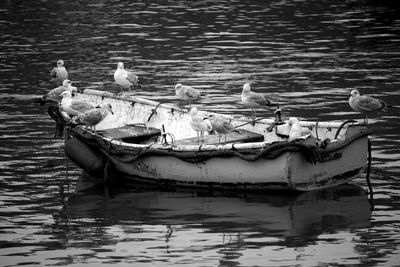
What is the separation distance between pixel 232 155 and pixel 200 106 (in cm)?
789

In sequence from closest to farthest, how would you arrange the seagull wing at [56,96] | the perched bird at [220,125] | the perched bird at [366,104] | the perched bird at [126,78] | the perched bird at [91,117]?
1. the perched bird at [220,125]
2. the perched bird at [91,117]
3. the perched bird at [366,104]
4. the seagull wing at [56,96]
5. the perched bird at [126,78]

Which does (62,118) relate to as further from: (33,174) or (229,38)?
(229,38)

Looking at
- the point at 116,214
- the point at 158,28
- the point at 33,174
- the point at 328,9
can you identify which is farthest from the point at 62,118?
the point at 328,9

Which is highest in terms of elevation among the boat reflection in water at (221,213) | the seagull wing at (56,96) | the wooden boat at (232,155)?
the seagull wing at (56,96)

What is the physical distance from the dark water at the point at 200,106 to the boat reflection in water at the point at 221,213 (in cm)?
3

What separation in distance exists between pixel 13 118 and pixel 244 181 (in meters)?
8.96

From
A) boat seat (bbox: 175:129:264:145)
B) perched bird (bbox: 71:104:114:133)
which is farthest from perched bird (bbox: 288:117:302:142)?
perched bird (bbox: 71:104:114:133)

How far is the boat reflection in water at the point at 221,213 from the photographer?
16688 millimetres

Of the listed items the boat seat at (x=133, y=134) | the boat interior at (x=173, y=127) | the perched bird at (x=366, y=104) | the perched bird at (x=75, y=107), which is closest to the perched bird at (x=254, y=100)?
the boat interior at (x=173, y=127)

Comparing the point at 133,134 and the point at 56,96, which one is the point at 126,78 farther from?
the point at 133,134

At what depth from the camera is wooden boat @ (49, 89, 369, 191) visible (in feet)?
59.2

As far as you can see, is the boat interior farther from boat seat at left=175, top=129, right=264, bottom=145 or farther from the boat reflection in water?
the boat reflection in water

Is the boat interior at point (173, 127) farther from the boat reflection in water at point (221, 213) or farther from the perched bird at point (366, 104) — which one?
the perched bird at point (366, 104)

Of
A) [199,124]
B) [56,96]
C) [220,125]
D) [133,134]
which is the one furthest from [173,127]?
[56,96]
